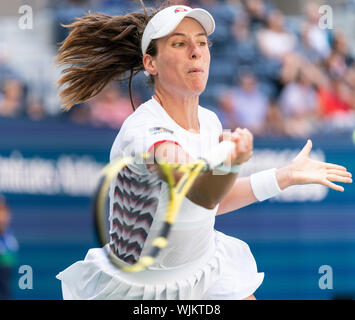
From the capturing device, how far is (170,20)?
277 cm

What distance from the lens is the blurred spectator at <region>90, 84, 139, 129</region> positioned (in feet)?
15.3

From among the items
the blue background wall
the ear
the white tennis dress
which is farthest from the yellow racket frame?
the blue background wall

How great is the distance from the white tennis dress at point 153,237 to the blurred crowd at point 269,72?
190 centimetres

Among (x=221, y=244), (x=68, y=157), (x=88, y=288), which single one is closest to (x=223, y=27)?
(x=68, y=157)

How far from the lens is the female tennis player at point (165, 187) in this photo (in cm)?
264

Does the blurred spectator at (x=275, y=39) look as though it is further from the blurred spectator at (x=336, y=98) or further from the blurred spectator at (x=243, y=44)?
the blurred spectator at (x=336, y=98)

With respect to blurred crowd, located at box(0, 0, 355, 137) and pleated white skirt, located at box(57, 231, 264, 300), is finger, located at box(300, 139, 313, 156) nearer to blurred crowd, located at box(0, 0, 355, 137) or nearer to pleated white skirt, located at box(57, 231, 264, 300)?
pleated white skirt, located at box(57, 231, 264, 300)

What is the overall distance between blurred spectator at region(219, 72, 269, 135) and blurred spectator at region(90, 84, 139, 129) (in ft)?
2.22

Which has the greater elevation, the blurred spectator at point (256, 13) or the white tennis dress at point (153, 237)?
the blurred spectator at point (256, 13)

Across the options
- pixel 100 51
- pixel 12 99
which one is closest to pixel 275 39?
pixel 12 99

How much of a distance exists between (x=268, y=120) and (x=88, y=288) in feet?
7.66

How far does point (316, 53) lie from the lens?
16.5 feet

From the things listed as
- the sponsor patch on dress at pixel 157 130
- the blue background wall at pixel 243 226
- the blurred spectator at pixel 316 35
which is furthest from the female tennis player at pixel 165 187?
the blurred spectator at pixel 316 35

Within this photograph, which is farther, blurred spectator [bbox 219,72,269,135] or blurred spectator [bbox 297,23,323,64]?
blurred spectator [bbox 297,23,323,64]
